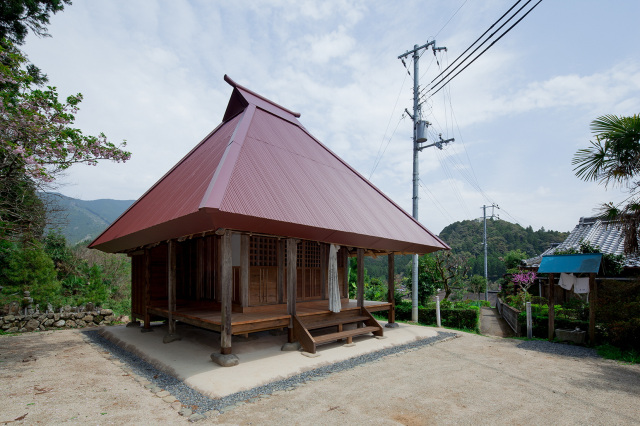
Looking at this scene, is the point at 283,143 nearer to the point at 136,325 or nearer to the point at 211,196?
the point at 211,196

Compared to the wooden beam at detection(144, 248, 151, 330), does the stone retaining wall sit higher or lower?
lower

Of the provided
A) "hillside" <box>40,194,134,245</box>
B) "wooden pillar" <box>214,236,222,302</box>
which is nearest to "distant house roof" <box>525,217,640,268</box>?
"wooden pillar" <box>214,236,222,302</box>

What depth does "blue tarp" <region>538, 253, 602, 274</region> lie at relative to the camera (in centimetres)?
906

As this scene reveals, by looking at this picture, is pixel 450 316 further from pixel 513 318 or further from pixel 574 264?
pixel 574 264

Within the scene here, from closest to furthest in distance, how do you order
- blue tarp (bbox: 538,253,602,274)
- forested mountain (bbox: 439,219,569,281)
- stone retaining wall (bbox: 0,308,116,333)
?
1. blue tarp (bbox: 538,253,602,274)
2. stone retaining wall (bbox: 0,308,116,333)
3. forested mountain (bbox: 439,219,569,281)

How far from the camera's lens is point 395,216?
10.6m

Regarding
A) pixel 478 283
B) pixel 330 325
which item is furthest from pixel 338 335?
pixel 478 283

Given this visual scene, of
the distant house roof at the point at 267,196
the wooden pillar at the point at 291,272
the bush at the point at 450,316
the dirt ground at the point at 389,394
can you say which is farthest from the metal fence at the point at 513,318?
the wooden pillar at the point at 291,272

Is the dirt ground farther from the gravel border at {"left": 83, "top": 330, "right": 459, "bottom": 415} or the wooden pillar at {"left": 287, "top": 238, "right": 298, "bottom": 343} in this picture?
the wooden pillar at {"left": 287, "top": 238, "right": 298, "bottom": 343}

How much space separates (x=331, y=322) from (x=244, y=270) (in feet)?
8.24

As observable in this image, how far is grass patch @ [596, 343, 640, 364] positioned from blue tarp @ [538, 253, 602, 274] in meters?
1.85

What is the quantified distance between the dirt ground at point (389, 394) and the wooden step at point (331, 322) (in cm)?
165

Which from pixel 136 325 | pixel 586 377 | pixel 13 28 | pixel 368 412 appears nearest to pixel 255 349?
pixel 368 412

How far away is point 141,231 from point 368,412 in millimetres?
5733
